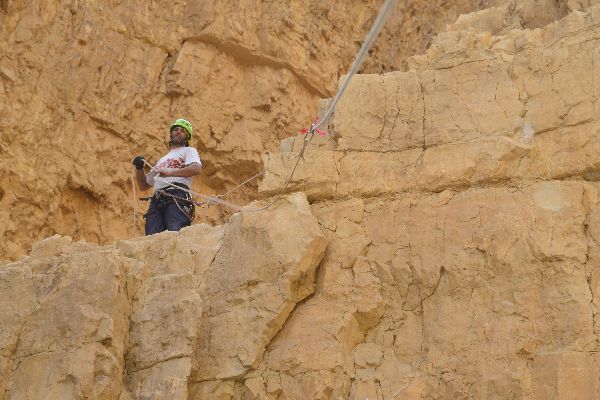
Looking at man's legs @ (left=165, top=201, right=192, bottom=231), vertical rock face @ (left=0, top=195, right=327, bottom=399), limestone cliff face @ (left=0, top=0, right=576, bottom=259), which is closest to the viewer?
vertical rock face @ (left=0, top=195, right=327, bottom=399)

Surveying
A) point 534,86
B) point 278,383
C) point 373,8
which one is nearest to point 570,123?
point 534,86

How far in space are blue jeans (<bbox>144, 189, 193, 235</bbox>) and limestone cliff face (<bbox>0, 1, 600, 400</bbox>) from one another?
899mm

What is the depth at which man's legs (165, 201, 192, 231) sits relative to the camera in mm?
7613

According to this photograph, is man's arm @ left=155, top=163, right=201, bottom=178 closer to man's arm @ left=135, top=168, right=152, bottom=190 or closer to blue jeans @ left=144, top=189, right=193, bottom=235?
blue jeans @ left=144, top=189, right=193, bottom=235

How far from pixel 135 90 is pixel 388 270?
6.57 metres

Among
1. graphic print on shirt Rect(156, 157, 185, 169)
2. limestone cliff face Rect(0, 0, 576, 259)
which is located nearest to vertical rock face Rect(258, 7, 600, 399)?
graphic print on shirt Rect(156, 157, 185, 169)

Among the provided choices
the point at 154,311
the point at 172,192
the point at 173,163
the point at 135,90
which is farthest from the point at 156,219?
the point at 135,90

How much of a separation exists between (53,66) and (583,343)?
25.9ft

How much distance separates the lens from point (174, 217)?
7.63 m

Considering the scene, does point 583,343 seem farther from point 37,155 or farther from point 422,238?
point 37,155

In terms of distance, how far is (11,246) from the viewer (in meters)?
10.1

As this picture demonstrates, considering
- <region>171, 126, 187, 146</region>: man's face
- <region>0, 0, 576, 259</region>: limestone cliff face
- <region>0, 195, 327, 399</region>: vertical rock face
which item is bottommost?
<region>0, 195, 327, 399</region>: vertical rock face

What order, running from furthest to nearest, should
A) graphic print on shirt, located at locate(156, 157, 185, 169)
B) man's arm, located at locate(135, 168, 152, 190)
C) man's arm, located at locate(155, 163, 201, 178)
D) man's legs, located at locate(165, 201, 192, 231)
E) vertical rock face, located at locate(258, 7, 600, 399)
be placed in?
man's arm, located at locate(135, 168, 152, 190) → graphic print on shirt, located at locate(156, 157, 185, 169) → man's arm, located at locate(155, 163, 201, 178) → man's legs, located at locate(165, 201, 192, 231) → vertical rock face, located at locate(258, 7, 600, 399)

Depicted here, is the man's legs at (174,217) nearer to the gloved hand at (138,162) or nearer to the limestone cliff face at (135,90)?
the gloved hand at (138,162)
